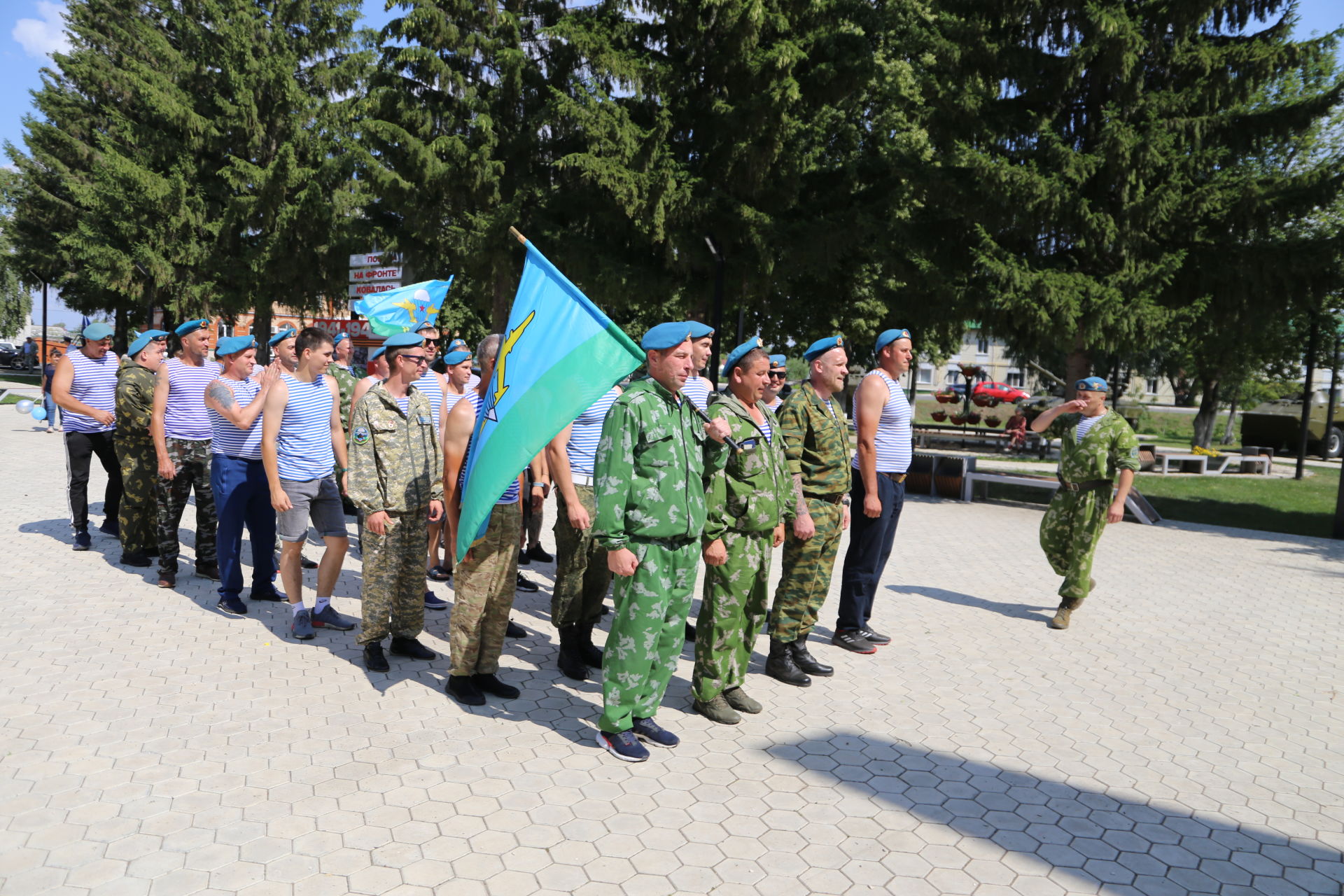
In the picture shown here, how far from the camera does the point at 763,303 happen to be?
69.1 feet

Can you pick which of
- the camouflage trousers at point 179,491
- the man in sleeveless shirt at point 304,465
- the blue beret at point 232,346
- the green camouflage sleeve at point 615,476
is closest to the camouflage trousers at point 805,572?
the green camouflage sleeve at point 615,476

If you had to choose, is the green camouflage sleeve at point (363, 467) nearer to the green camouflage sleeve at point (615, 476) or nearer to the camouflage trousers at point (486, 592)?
the camouflage trousers at point (486, 592)

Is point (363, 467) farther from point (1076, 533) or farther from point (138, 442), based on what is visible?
point (1076, 533)

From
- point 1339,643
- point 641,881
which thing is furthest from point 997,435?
point 641,881

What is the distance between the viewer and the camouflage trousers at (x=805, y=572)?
5.36 m

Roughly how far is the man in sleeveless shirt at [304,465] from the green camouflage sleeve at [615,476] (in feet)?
7.76

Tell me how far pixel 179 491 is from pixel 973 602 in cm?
636

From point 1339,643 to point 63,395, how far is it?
399 inches

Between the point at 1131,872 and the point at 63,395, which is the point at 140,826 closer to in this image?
the point at 1131,872

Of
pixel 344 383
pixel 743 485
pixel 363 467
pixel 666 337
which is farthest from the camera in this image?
pixel 344 383

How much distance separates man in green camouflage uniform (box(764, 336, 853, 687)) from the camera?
5371 millimetres

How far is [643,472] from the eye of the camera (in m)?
4.14

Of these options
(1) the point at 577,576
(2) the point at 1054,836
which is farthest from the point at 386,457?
(2) the point at 1054,836

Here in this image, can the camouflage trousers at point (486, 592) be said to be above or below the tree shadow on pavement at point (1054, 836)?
above
